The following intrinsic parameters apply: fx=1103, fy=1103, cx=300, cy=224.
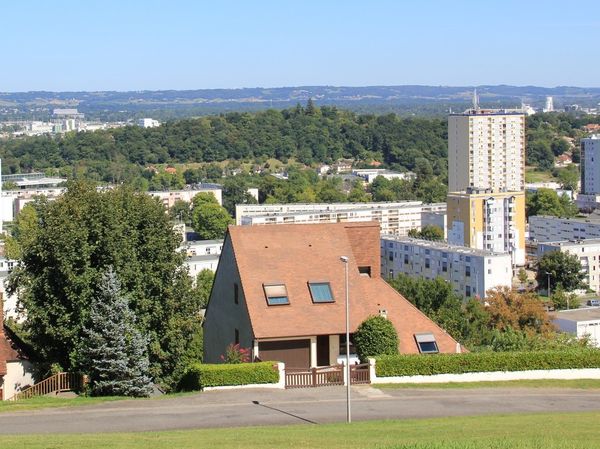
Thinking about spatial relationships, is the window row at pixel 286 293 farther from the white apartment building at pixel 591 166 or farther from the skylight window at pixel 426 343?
the white apartment building at pixel 591 166

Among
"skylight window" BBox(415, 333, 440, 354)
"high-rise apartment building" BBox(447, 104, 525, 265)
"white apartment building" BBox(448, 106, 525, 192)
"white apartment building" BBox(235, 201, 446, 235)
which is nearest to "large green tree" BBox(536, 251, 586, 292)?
"white apartment building" BBox(235, 201, 446, 235)

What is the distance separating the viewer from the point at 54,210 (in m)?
28.2

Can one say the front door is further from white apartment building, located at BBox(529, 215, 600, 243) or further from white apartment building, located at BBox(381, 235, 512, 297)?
white apartment building, located at BBox(529, 215, 600, 243)

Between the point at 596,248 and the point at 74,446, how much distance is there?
83.0m

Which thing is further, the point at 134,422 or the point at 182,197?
the point at 182,197

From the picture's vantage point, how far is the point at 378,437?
59.5 ft

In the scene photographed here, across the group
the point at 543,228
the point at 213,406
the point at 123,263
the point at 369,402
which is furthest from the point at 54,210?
the point at 543,228

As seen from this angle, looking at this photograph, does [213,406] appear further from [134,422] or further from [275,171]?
[275,171]

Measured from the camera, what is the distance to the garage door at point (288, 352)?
1020 inches

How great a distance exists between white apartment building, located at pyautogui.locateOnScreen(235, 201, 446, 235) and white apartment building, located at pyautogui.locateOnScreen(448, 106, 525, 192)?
7.76 m

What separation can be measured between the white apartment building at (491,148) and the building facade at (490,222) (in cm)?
2995

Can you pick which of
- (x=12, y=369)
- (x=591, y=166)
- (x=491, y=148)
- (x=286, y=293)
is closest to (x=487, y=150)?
(x=491, y=148)

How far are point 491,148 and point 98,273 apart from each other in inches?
4601

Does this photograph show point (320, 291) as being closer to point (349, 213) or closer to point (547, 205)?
point (349, 213)
